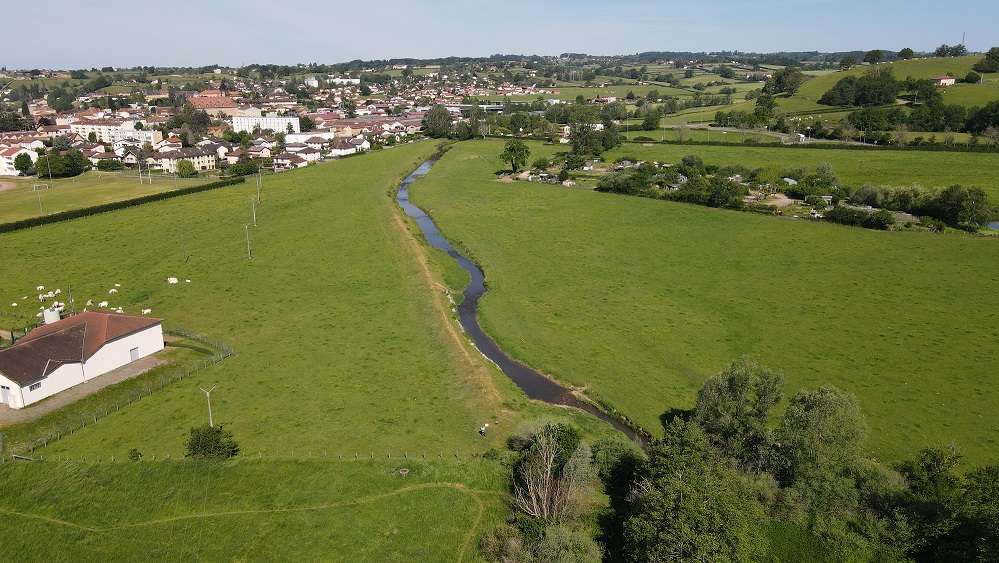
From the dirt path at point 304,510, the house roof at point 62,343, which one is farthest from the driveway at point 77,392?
the dirt path at point 304,510

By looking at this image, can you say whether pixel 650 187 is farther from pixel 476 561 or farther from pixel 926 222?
pixel 476 561

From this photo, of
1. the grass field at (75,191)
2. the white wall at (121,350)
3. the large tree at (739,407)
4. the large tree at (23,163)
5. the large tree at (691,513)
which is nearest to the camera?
the large tree at (691,513)

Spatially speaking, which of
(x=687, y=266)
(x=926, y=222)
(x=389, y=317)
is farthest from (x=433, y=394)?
(x=926, y=222)

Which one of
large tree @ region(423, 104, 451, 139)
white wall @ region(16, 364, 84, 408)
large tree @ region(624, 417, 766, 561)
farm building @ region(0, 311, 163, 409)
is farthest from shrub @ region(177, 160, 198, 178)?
large tree @ region(624, 417, 766, 561)

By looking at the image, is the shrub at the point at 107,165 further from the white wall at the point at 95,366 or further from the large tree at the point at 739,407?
the large tree at the point at 739,407

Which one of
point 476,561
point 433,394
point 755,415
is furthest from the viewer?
point 433,394

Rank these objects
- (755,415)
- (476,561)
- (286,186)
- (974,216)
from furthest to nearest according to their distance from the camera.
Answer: (286,186) < (974,216) < (755,415) < (476,561)
